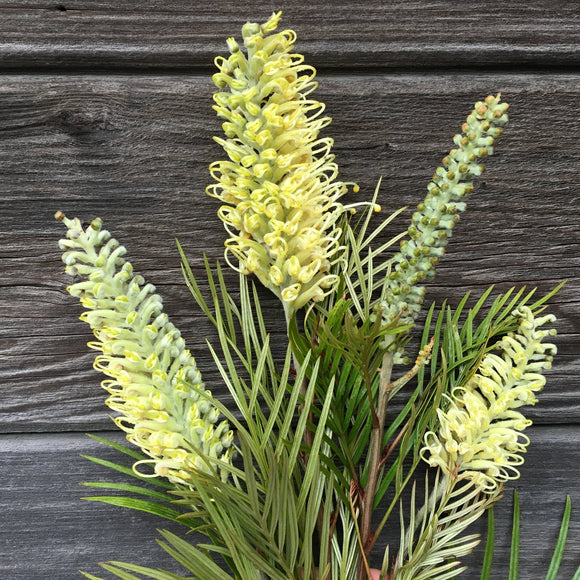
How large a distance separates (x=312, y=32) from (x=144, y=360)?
0.98 feet

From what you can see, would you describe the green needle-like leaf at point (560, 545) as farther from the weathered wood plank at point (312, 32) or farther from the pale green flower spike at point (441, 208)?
the weathered wood plank at point (312, 32)

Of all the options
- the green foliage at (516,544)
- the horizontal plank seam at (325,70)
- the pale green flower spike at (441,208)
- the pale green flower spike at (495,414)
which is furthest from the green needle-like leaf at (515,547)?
the horizontal plank seam at (325,70)

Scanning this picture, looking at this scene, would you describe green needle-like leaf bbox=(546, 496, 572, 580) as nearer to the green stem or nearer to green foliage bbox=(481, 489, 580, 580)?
green foliage bbox=(481, 489, 580, 580)

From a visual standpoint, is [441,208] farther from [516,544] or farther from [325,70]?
[516,544]

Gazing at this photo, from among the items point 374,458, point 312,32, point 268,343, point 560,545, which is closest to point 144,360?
point 268,343

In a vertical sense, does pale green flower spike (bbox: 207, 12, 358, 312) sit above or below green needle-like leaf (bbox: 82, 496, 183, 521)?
above

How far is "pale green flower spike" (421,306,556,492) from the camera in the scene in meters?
0.35

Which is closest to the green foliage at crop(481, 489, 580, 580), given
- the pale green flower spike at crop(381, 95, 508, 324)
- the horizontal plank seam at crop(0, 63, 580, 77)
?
the pale green flower spike at crop(381, 95, 508, 324)

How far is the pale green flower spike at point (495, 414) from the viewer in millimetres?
352

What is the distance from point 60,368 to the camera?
1.54 feet

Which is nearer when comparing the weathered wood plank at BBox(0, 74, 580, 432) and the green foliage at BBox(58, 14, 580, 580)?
the green foliage at BBox(58, 14, 580, 580)

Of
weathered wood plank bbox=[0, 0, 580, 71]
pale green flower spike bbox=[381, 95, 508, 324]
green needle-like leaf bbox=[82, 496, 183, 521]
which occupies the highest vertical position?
weathered wood plank bbox=[0, 0, 580, 71]

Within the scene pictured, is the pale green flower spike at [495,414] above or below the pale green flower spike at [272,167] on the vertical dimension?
below

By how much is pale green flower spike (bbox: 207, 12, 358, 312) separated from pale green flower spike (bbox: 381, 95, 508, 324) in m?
0.05
